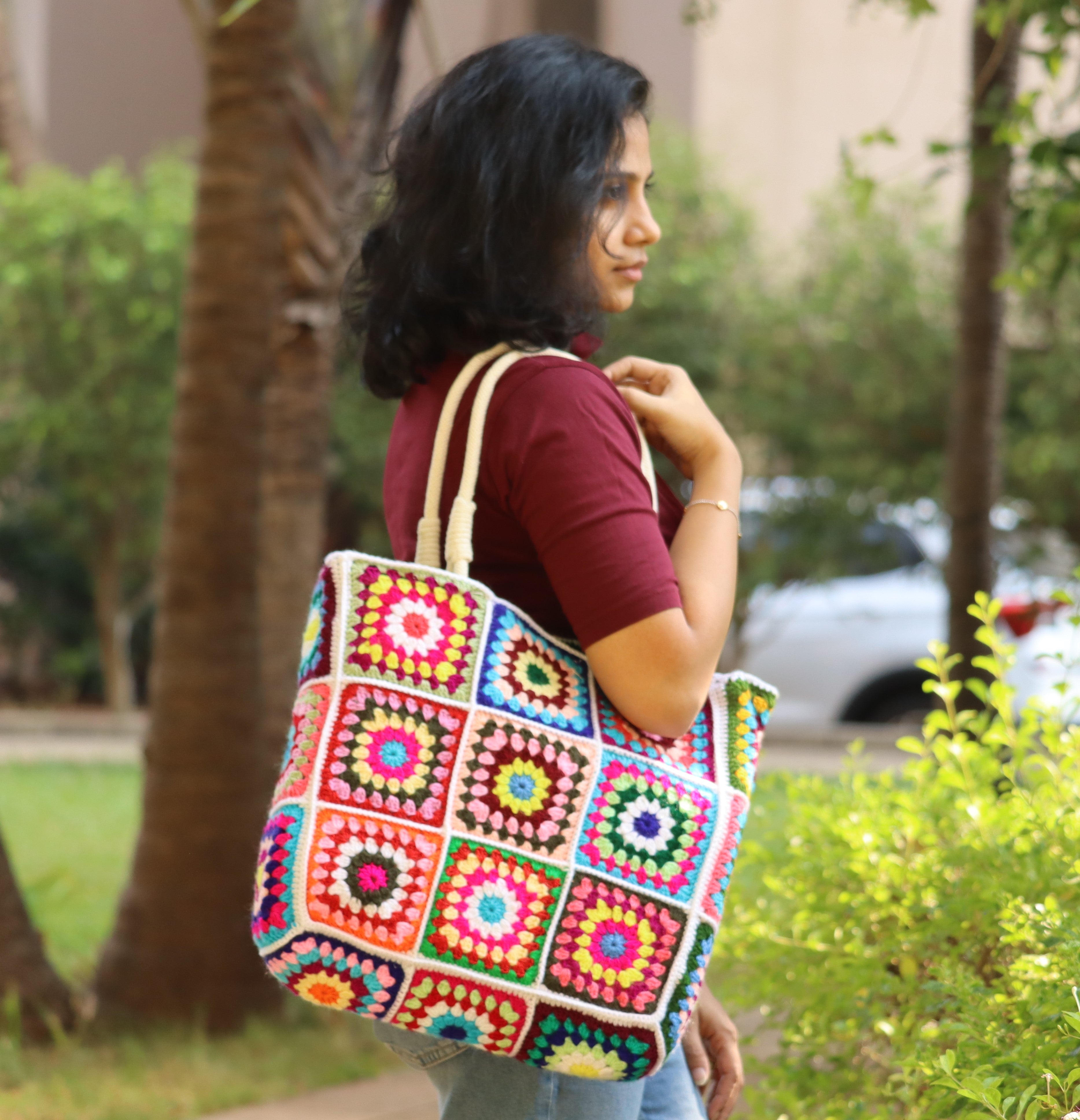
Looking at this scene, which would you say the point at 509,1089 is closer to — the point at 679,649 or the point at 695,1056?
the point at 695,1056

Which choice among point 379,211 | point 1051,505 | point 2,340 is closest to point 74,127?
point 2,340

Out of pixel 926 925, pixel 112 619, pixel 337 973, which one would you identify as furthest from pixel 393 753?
pixel 112 619

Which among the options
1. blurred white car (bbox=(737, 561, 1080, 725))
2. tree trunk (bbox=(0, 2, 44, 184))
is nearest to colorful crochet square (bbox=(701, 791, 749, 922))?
blurred white car (bbox=(737, 561, 1080, 725))

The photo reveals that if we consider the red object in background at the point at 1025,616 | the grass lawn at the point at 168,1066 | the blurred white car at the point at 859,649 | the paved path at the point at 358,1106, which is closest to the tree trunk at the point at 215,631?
the grass lawn at the point at 168,1066

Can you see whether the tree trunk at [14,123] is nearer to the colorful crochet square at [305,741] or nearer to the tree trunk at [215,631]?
the tree trunk at [215,631]

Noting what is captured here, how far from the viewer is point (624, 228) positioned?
153 cm

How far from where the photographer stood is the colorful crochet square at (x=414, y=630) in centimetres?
133

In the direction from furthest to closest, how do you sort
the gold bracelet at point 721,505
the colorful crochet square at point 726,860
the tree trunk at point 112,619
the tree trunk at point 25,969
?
the tree trunk at point 112,619 < the tree trunk at point 25,969 < the gold bracelet at point 721,505 < the colorful crochet square at point 726,860

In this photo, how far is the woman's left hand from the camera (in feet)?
5.41

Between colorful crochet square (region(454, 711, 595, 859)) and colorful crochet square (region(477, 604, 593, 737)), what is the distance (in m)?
0.02

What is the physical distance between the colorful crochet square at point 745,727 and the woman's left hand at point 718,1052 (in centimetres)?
32

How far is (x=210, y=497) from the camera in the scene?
4055mm

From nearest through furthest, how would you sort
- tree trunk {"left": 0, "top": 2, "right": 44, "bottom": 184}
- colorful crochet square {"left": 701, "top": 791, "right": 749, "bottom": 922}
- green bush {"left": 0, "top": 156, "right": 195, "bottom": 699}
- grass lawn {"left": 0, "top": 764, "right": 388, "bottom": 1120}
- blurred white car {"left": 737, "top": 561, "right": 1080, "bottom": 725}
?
colorful crochet square {"left": 701, "top": 791, "right": 749, "bottom": 922} → grass lawn {"left": 0, "top": 764, "right": 388, "bottom": 1120} → blurred white car {"left": 737, "top": 561, "right": 1080, "bottom": 725} → green bush {"left": 0, "top": 156, "right": 195, "bottom": 699} → tree trunk {"left": 0, "top": 2, "right": 44, "bottom": 184}

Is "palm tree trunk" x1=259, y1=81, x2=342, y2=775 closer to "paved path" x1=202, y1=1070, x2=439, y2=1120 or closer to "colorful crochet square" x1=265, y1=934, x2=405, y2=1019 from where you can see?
"paved path" x1=202, y1=1070, x2=439, y2=1120
